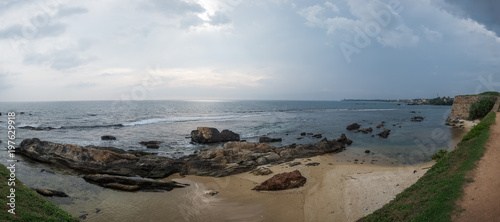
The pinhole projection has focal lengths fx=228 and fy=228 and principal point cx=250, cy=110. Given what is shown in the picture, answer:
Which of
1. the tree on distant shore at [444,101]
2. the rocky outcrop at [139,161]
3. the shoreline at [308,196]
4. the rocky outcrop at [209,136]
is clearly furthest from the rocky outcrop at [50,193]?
the tree on distant shore at [444,101]

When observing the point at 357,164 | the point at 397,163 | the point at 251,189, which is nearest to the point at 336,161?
the point at 357,164

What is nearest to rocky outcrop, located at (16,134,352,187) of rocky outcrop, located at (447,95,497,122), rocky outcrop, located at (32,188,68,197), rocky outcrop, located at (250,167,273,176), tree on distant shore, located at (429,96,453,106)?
rocky outcrop, located at (250,167,273,176)

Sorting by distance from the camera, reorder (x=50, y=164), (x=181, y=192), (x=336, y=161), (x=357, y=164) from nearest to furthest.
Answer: (x=181, y=192), (x=50, y=164), (x=357, y=164), (x=336, y=161)

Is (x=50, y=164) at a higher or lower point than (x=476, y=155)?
lower

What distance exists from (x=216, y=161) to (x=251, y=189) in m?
6.66

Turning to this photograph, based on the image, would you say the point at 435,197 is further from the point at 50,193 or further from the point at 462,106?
the point at 462,106

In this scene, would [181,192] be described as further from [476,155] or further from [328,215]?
[476,155]

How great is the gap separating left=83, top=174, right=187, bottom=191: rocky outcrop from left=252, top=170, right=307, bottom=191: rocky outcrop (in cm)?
607

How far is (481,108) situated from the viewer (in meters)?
38.4

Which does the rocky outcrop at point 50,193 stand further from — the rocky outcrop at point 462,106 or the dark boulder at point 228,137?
the rocky outcrop at point 462,106

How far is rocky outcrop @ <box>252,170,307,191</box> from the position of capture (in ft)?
48.7

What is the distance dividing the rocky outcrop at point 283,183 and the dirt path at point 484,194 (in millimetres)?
8764

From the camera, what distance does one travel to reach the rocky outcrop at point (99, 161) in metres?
18.8

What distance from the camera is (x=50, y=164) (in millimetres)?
19797
